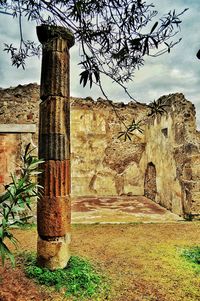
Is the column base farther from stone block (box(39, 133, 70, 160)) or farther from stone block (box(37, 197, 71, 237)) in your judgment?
stone block (box(39, 133, 70, 160))

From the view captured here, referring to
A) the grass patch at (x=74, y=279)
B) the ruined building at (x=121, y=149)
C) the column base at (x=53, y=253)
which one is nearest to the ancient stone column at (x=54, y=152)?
the column base at (x=53, y=253)

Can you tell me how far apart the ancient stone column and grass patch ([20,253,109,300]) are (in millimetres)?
138

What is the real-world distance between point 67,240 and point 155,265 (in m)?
1.31

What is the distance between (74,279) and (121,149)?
792 cm

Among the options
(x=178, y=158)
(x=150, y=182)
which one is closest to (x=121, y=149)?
(x=150, y=182)

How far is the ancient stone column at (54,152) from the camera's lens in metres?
3.90

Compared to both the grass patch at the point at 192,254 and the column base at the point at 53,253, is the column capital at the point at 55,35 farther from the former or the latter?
the grass patch at the point at 192,254

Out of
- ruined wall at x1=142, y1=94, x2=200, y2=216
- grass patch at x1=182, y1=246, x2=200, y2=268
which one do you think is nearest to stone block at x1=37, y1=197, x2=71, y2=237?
grass patch at x1=182, y1=246, x2=200, y2=268

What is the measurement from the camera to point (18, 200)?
101 inches

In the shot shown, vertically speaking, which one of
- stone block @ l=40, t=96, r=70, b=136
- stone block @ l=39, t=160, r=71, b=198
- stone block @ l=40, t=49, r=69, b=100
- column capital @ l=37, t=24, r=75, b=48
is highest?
column capital @ l=37, t=24, r=75, b=48

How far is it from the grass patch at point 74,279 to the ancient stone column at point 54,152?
5.4 inches

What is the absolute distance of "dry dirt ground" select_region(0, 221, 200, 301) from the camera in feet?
10.8

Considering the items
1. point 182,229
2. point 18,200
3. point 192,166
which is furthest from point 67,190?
point 192,166

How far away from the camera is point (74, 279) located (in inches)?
141
